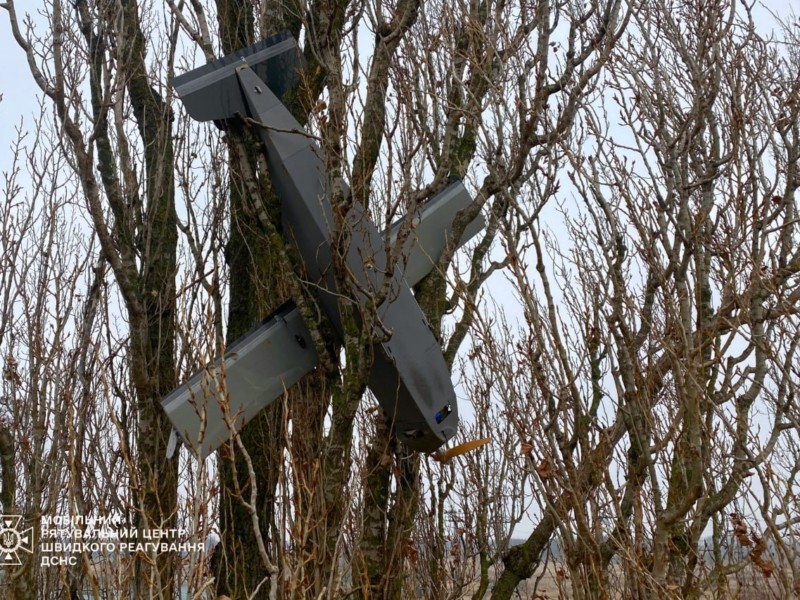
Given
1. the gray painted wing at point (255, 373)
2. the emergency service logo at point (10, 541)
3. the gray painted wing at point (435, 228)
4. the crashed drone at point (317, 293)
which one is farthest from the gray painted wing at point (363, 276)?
the emergency service logo at point (10, 541)

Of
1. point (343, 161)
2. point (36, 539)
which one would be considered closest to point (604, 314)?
point (343, 161)

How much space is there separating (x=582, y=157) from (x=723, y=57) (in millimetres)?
989

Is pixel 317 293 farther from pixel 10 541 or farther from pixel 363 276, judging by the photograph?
pixel 10 541

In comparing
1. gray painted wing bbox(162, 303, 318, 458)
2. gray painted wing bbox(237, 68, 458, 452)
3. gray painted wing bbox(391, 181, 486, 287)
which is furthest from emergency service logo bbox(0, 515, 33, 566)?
gray painted wing bbox(391, 181, 486, 287)

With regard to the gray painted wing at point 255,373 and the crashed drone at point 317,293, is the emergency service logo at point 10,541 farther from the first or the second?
the gray painted wing at point 255,373

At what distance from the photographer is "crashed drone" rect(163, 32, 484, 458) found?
3889 mm

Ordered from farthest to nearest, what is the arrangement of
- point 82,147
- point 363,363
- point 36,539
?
1. point 36,539
2. point 82,147
3. point 363,363

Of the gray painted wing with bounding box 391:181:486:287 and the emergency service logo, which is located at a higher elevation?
the gray painted wing with bounding box 391:181:486:287

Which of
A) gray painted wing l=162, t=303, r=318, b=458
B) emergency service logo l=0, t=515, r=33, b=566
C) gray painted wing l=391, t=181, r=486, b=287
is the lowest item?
emergency service logo l=0, t=515, r=33, b=566

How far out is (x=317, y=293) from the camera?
4.19m

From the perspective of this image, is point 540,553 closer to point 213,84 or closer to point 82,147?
point 213,84

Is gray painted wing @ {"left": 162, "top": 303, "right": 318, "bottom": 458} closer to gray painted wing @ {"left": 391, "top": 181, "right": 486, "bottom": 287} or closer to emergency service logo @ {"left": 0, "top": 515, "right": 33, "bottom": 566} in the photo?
gray painted wing @ {"left": 391, "top": 181, "right": 486, "bottom": 287}

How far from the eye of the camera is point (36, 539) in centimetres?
635

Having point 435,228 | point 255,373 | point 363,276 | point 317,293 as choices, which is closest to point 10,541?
point 255,373
